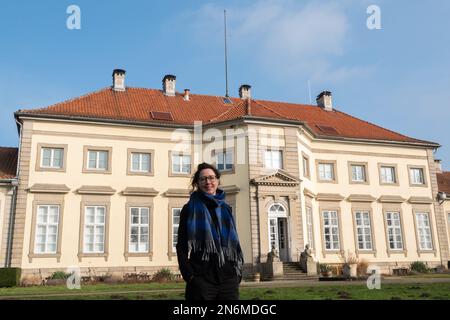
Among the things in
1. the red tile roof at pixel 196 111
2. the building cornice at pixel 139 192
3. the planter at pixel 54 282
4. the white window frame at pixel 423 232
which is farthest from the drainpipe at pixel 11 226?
the white window frame at pixel 423 232

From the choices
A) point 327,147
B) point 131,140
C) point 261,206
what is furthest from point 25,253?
point 327,147

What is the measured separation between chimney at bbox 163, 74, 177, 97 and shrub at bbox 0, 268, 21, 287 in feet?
48.7

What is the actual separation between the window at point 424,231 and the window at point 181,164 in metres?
A: 15.9

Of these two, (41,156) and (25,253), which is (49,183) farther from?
(25,253)

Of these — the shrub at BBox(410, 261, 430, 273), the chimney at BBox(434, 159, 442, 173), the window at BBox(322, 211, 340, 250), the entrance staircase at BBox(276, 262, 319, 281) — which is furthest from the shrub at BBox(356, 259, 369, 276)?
the chimney at BBox(434, 159, 442, 173)

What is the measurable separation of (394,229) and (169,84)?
17926 mm

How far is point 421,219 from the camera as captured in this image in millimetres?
29531

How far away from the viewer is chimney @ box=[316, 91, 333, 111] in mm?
33719

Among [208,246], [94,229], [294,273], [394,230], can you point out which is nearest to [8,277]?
[94,229]

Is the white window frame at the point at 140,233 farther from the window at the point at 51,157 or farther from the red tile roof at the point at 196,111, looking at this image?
the red tile roof at the point at 196,111

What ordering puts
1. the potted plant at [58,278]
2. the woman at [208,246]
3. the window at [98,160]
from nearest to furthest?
the woman at [208,246] < the potted plant at [58,278] < the window at [98,160]

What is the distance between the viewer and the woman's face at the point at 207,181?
4568mm

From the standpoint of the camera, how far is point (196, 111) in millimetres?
28031

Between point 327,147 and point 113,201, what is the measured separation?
546 inches
